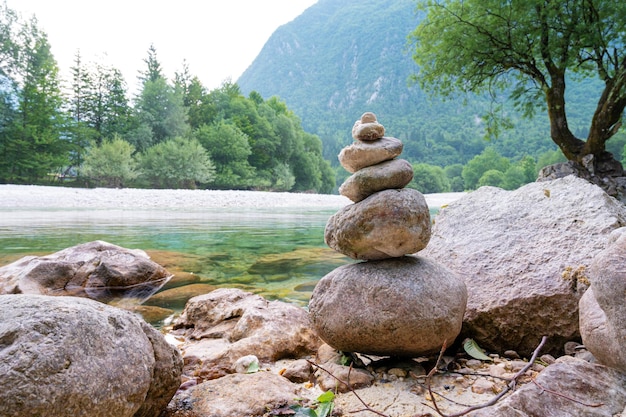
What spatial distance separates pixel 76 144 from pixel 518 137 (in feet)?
266

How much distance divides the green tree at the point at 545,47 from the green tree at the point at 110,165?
115 feet

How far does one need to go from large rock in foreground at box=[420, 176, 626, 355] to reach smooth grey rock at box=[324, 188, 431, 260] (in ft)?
3.17

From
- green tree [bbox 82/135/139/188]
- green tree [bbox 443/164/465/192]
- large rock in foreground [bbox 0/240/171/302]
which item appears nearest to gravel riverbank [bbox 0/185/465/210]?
green tree [bbox 82/135/139/188]

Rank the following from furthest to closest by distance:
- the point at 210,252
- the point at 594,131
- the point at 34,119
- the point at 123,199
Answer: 1. the point at 34,119
2. the point at 123,199
3. the point at 594,131
4. the point at 210,252

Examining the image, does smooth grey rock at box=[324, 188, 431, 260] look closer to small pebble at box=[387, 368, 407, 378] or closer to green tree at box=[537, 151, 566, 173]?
small pebble at box=[387, 368, 407, 378]

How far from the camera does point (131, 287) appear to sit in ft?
23.9

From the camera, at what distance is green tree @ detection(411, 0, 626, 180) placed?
11656 mm

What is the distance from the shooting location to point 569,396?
6.84ft

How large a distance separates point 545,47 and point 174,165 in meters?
41.4

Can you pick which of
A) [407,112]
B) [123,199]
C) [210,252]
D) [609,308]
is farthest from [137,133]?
[407,112]

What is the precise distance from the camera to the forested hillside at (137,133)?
124 ft

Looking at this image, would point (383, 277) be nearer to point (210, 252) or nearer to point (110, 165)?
point (210, 252)

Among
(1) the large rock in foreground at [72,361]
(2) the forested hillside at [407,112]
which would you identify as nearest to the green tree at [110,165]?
(2) the forested hillside at [407,112]

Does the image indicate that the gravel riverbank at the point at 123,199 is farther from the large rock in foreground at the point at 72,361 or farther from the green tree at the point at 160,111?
the large rock in foreground at the point at 72,361
